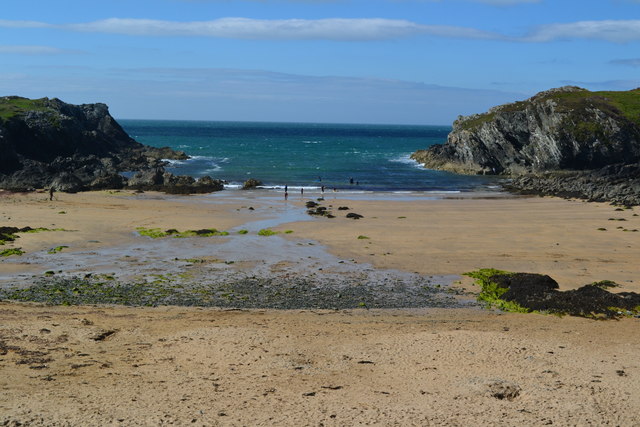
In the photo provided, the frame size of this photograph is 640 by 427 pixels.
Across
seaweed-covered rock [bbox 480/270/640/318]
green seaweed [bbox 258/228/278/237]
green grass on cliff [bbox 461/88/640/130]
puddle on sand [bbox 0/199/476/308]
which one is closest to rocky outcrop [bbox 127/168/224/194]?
green seaweed [bbox 258/228/278/237]

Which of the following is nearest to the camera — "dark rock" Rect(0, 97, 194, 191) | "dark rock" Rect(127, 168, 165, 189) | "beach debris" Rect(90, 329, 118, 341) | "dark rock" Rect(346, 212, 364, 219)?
"beach debris" Rect(90, 329, 118, 341)

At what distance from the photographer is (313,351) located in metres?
17.0

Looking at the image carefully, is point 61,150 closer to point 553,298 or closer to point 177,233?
point 177,233

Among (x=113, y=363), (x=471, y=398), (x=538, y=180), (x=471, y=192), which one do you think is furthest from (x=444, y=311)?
(x=538, y=180)

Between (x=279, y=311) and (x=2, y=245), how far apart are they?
710 inches

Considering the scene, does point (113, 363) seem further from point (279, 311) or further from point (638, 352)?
point (638, 352)

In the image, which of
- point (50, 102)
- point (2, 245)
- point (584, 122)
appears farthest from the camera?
point (50, 102)

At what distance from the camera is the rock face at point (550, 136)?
77312 mm

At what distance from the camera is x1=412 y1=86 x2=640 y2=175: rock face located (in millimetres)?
77312

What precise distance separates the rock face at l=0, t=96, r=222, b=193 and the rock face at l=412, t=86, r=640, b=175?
41.5 meters

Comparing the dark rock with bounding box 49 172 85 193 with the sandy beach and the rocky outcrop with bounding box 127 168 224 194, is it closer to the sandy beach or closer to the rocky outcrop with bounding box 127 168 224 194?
the rocky outcrop with bounding box 127 168 224 194

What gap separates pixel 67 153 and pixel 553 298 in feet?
246

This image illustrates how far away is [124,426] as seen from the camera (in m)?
12.3

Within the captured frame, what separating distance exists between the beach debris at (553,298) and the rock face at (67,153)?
42.0 metres
